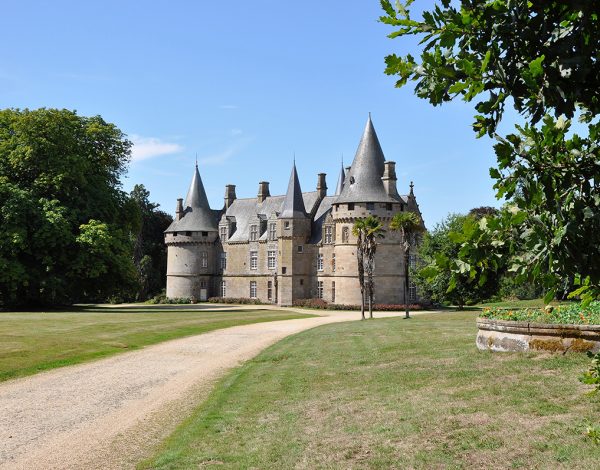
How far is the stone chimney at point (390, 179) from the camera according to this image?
58344 mm

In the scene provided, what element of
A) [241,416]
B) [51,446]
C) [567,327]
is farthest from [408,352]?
[51,446]

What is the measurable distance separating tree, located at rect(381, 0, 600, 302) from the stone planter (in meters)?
10.1

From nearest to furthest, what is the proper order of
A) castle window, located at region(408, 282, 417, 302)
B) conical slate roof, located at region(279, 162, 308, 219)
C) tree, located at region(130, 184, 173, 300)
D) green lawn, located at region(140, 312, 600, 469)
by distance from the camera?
green lawn, located at region(140, 312, 600, 469), castle window, located at region(408, 282, 417, 302), conical slate roof, located at region(279, 162, 308, 219), tree, located at region(130, 184, 173, 300)

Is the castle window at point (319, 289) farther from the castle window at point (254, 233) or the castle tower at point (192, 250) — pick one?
the castle tower at point (192, 250)

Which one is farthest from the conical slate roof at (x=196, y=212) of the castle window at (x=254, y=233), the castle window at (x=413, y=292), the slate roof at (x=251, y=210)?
the castle window at (x=413, y=292)

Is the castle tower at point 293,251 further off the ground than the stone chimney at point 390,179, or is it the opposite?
the stone chimney at point 390,179

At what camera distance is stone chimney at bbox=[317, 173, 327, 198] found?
2730 inches

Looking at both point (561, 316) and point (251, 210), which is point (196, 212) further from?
point (561, 316)

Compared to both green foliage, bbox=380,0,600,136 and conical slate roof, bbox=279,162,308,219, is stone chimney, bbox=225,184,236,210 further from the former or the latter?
green foliage, bbox=380,0,600,136

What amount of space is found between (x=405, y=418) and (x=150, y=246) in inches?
3115

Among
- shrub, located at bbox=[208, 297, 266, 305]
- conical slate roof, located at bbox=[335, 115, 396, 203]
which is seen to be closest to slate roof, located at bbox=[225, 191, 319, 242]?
shrub, located at bbox=[208, 297, 266, 305]

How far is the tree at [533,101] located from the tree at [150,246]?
263 ft

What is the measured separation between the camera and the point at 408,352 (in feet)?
58.3

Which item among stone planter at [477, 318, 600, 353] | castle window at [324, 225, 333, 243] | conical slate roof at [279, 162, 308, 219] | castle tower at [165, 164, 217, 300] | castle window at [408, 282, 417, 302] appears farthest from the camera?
castle tower at [165, 164, 217, 300]
